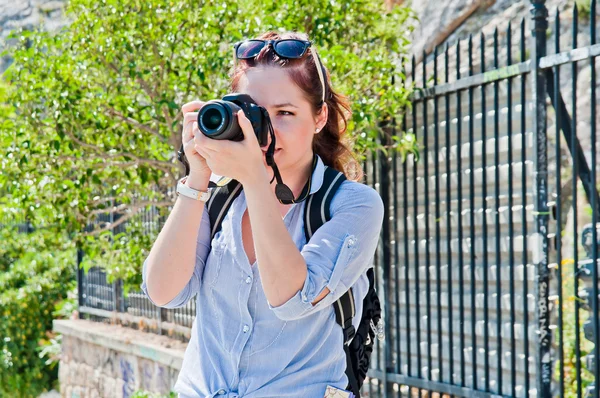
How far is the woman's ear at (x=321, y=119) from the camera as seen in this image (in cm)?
209

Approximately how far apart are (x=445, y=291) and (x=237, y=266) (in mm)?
3364

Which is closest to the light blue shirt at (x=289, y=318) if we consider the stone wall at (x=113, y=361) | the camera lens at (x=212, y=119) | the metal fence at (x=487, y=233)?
the camera lens at (x=212, y=119)

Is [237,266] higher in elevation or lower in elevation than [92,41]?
lower

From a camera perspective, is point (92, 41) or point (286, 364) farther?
point (92, 41)

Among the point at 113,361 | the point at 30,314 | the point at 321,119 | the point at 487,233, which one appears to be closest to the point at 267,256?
the point at 321,119

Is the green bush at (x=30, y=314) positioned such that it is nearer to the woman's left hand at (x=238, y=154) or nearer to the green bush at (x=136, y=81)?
the green bush at (x=136, y=81)

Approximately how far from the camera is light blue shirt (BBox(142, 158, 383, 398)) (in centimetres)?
186

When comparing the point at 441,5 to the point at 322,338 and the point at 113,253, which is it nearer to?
the point at 113,253

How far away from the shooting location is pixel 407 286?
4816mm

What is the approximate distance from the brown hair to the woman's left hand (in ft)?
0.91

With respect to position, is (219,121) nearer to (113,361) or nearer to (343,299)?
(343,299)

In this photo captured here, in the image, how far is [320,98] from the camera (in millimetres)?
2072

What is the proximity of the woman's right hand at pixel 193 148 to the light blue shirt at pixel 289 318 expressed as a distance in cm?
17

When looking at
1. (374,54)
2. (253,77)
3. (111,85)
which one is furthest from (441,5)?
(253,77)
